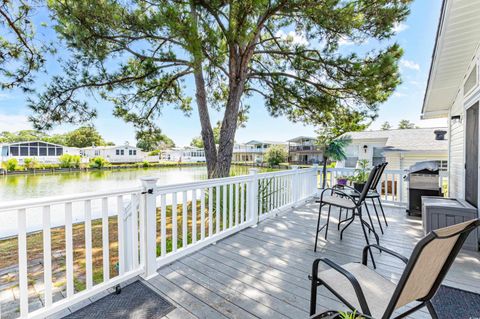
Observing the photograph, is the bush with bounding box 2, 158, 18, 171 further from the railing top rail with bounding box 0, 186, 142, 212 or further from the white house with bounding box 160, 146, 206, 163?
the white house with bounding box 160, 146, 206, 163

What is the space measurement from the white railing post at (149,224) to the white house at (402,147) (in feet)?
25.3

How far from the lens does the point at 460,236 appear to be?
1081mm

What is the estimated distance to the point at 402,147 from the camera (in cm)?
1040

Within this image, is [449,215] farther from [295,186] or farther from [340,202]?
[295,186]

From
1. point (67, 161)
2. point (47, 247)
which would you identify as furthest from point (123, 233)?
point (67, 161)

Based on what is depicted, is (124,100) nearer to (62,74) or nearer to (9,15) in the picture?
(62,74)

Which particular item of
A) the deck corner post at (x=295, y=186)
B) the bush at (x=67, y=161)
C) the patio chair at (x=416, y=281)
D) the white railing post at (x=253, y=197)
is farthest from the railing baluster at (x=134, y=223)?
the bush at (x=67, y=161)

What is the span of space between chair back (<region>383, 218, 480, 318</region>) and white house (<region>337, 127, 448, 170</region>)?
7308 millimetres

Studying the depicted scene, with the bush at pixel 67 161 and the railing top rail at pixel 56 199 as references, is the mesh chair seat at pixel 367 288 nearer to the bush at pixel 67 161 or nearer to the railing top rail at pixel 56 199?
the railing top rail at pixel 56 199

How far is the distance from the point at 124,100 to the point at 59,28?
1.97m

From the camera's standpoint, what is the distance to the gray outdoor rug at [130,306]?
178 centimetres

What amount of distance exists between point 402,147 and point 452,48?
8.31 meters

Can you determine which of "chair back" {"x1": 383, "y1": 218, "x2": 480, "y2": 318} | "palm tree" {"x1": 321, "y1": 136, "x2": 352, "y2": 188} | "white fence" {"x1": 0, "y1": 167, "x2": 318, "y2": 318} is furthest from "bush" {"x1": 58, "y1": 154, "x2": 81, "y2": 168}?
"chair back" {"x1": 383, "y1": 218, "x2": 480, "y2": 318}

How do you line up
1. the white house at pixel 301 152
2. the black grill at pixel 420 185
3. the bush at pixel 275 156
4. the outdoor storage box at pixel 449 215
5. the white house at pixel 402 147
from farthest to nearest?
the white house at pixel 301 152, the bush at pixel 275 156, the white house at pixel 402 147, the black grill at pixel 420 185, the outdoor storage box at pixel 449 215
